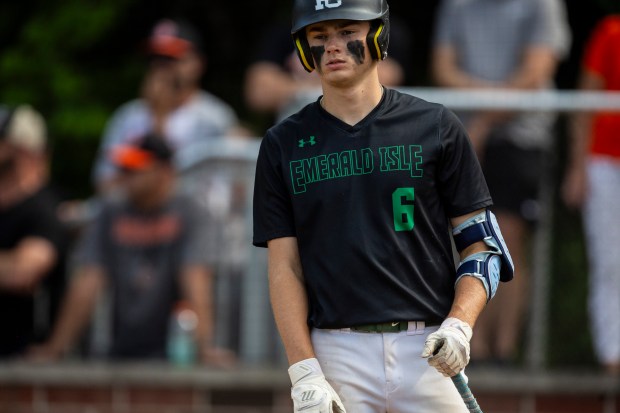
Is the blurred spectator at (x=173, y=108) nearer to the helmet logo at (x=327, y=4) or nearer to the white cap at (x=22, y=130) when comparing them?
the white cap at (x=22, y=130)

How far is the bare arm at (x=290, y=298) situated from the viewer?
5227 mm

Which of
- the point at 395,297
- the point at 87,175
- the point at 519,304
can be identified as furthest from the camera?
the point at 87,175

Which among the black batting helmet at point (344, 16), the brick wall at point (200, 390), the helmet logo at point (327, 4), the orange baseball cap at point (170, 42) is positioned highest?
the orange baseball cap at point (170, 42)

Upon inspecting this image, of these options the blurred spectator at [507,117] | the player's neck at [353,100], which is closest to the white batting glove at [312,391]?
the player's neck at [353,100]

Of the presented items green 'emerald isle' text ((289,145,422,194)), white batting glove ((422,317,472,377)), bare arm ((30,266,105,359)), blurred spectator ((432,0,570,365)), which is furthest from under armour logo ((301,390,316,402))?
bare arm ((30,266,105,359))

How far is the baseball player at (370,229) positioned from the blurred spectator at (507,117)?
9.97 feet

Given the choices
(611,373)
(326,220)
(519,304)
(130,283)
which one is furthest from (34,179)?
(326,220)

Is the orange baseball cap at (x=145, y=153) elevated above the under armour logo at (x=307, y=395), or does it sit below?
above

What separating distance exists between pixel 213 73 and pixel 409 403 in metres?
8.79

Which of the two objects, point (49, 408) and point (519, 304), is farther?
point (49, 408)

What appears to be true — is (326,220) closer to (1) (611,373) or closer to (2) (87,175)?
(1) (611,373)

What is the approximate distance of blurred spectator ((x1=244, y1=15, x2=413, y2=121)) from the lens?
8.70m

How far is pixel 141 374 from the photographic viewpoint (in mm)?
8680

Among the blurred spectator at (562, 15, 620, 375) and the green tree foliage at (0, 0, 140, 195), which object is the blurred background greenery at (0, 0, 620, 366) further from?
the blurred spectator at (562, 15, 620, 375)
